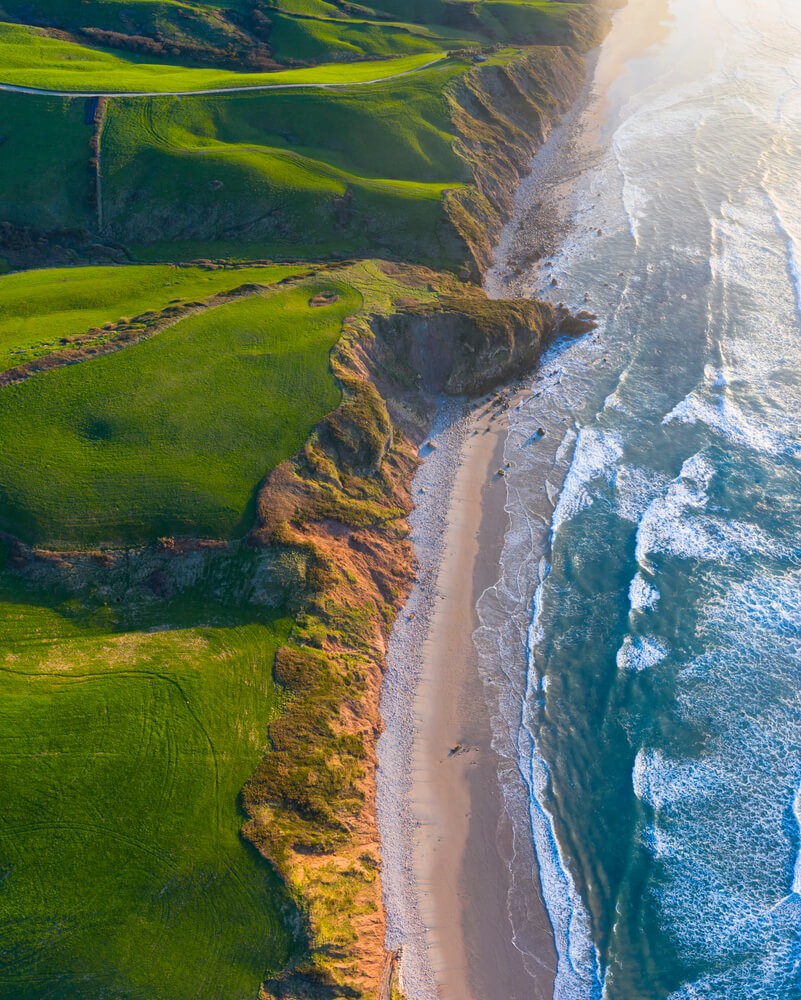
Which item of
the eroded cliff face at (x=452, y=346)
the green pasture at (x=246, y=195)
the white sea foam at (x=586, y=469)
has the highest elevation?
the green pasture at (x=246, y=195)

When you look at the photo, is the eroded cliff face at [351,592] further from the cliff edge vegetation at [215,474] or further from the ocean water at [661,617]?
the ocean water at [661,617]

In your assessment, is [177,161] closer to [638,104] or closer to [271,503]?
[271,503]

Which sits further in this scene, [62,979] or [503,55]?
[503,55]

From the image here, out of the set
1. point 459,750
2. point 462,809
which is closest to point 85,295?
point 459,750

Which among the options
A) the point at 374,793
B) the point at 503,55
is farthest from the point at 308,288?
the point at 503,55

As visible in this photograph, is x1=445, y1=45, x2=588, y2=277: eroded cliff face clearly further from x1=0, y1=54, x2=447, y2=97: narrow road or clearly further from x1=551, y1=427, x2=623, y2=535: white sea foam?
x1=551, y1=427, x2=623, y2=535: white sea foam

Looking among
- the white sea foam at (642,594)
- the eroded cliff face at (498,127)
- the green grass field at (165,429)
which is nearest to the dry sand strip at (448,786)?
the white sea foam at (642,594)
